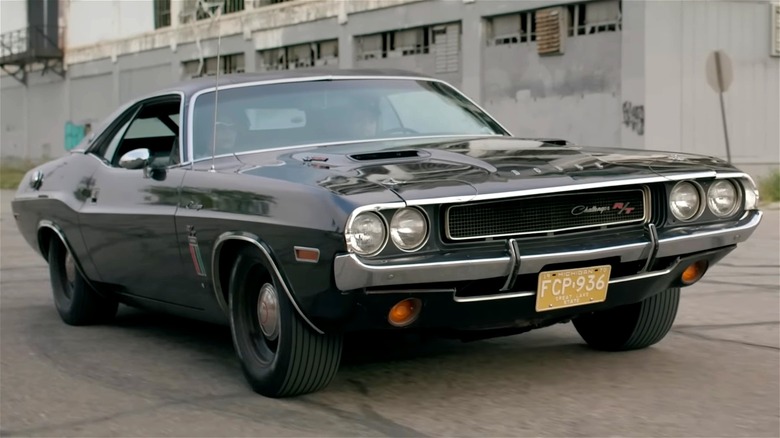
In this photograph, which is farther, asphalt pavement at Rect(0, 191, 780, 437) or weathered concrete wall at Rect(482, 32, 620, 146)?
weathered concrete wall at Rect(482, 32, 620, 146)

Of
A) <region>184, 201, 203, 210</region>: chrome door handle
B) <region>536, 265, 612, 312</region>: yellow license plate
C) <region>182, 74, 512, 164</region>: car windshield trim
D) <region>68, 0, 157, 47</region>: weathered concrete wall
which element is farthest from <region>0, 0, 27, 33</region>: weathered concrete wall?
<region>536, 265, 612, 312</region>: yellow license plate

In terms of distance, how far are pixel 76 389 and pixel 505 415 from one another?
6.50ft

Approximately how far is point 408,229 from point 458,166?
50 cm

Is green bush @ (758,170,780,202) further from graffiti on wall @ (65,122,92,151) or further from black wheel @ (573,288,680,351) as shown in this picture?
graffiti on wall @ (65,122,92,151)

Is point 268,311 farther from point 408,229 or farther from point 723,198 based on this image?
point 723,198

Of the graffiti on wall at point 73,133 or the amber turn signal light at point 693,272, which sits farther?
the graffiti on wall at point 73,133

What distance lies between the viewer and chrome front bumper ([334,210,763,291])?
154 inches

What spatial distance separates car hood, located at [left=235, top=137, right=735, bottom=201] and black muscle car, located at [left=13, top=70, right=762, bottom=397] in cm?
1

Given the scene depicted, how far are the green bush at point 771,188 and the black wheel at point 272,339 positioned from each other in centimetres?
1412

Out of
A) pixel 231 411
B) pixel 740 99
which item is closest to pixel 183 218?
pixel 231 411

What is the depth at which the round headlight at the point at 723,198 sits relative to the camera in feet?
15.4

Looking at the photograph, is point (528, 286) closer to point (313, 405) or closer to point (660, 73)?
point (313, 405)

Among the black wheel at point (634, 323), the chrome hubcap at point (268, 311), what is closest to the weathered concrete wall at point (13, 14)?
the black wheel at point (634, 323)

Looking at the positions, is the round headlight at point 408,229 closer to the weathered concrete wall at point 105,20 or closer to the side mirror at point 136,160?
the side mirror at point 136,160
